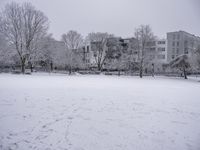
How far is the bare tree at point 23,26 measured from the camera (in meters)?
44.3

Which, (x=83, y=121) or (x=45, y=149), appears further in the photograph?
(x=83, y=121)

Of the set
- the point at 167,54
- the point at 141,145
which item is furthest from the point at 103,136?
the point at 167,54

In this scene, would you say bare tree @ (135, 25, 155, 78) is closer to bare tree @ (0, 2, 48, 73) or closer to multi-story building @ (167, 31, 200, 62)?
bare tree @ (0, 2, 48, 73)

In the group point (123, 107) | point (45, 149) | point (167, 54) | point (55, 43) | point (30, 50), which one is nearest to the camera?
point (45, 149)

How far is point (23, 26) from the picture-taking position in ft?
149

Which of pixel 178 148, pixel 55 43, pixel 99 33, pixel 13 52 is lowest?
pixel 178 148

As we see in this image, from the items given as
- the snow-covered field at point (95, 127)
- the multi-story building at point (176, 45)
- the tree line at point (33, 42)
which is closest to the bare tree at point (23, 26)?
the tree line at point (33, 42)

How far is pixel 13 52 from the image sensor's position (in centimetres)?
4781

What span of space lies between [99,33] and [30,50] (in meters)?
31.0

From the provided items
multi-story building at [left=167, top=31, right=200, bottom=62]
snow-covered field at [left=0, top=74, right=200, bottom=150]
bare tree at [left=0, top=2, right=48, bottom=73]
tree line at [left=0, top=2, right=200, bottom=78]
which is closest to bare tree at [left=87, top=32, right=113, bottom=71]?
tree line at [left=0, top=2, right=200, bottom=78]

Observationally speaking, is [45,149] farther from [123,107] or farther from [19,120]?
[123,107]

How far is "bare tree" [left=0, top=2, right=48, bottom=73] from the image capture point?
44344 millimetres

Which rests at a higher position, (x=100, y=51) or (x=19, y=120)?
(x=100, y=51)

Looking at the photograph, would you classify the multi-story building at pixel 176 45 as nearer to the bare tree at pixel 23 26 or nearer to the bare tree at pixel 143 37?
the bare tree at pixel 143 37
